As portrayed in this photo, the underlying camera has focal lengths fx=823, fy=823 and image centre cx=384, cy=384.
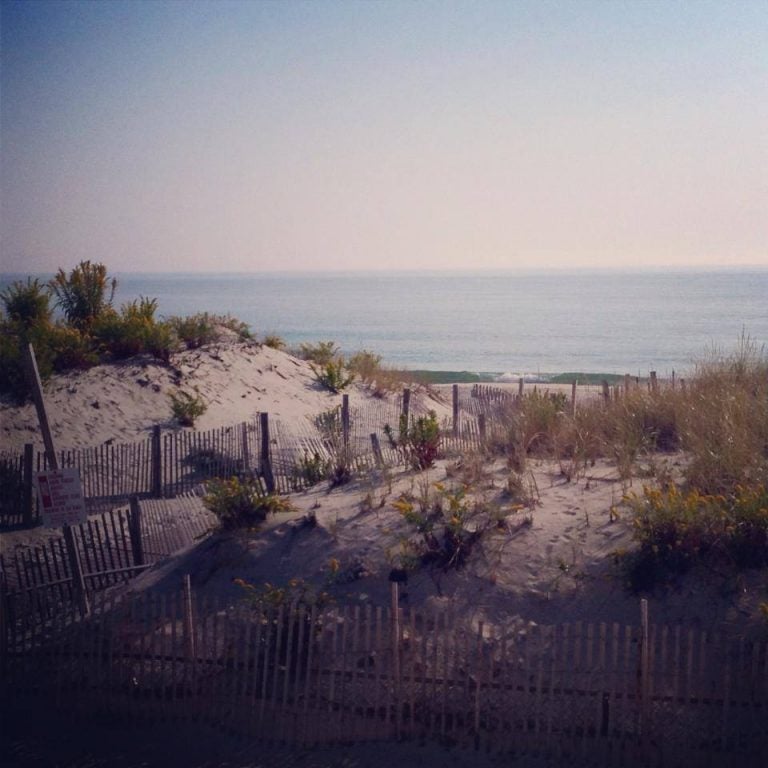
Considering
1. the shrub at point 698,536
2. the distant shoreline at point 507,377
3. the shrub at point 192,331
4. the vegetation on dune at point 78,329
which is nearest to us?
the shrub at point 698,536

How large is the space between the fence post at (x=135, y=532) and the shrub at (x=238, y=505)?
0.83 metres

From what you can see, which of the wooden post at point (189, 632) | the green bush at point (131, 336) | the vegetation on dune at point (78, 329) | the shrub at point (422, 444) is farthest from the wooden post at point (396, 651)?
the green bush at point (131, 336)

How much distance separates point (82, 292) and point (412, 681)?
1989 cm

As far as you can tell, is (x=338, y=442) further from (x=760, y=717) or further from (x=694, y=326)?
(x=694, y=326)

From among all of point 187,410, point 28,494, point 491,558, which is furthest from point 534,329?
point 491,558

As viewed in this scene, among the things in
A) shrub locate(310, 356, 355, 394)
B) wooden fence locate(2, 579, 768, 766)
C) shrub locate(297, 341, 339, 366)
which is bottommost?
wooden fence locate(2, 579, 768, 766)

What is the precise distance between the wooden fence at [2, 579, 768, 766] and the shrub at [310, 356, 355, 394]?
18.2 metres

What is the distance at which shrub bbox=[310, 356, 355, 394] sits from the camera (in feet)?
85.1

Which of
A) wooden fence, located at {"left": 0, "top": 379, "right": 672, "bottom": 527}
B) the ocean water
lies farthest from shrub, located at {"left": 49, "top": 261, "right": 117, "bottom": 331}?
the ocean water

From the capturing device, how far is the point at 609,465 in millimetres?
11602

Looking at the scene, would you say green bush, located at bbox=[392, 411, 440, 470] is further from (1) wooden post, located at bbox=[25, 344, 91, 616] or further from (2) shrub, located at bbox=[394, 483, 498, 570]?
(1) wooden post, located at bbox=[25, 344, 91, 616]

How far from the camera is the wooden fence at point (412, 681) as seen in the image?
6.27 meters

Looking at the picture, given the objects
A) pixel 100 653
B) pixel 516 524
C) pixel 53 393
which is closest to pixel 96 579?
pixel 100 653

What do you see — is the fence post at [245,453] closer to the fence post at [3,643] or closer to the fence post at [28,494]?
the fence post at [28,494]
